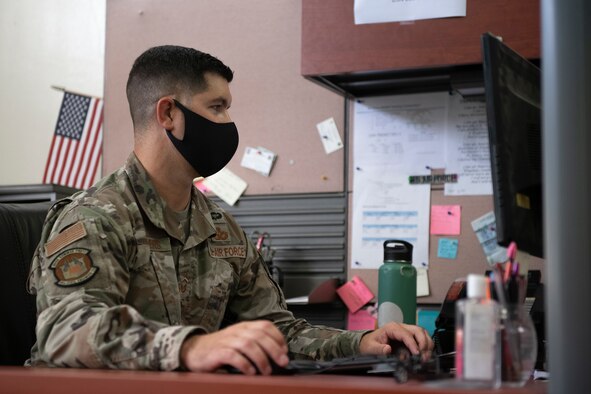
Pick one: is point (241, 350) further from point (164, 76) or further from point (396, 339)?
point (164, 76)

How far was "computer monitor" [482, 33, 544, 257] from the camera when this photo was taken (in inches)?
37.7

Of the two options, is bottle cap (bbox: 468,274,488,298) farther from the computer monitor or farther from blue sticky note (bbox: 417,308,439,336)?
blue sticky note (bbox: 417,308,439,336)

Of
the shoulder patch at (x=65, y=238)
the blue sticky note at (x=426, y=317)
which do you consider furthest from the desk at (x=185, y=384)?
the blue sticky note at (x=426, y=317)

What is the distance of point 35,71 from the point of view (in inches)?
118

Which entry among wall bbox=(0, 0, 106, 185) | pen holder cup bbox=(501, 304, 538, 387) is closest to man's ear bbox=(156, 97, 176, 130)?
pen holder cup bbox=(501, 304, 538, 387)

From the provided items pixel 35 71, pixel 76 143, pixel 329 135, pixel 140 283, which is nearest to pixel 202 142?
pixel 140 283

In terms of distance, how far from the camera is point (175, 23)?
8.53 feet

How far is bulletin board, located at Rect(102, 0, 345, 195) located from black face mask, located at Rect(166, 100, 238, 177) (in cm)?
69

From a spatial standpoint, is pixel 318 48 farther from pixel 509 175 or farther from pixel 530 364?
pixel 530 364

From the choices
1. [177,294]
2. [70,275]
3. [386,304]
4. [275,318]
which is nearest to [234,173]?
[386,304]

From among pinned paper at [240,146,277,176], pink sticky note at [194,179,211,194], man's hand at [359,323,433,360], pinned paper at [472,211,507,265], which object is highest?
pinned paper at [240,146,277,176]

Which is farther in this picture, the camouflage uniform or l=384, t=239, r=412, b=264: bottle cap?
l=384, t=239, r=412, b=264: bottle cap

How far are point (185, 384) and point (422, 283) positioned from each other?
4.73 feet

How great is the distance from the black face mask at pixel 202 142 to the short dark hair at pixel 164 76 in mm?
55
